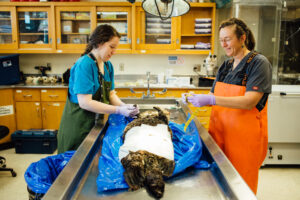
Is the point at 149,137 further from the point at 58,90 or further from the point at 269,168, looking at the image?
the point at 58,90

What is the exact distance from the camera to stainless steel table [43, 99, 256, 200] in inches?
37.5

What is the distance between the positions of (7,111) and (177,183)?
12.0 ft

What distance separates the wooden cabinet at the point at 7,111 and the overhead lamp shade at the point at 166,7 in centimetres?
309

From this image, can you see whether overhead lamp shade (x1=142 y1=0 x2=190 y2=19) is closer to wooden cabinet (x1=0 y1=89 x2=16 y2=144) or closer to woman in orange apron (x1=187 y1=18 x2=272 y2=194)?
woman in orange apron (x1=187 y1=18 x2=272 y2=194)

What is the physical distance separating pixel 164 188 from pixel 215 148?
1.43 ft

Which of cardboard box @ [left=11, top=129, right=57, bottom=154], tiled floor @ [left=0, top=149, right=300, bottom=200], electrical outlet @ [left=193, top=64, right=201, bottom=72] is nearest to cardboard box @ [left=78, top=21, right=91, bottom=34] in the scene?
cardboard box @ [left=11, top=129, right=57, bottom=154]

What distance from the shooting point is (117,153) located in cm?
137

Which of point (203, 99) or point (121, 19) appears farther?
point (121, 19)

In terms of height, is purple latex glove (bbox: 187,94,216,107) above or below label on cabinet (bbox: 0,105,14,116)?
above

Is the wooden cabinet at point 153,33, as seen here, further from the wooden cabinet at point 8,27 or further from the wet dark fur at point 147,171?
the wet dark fur at point 147,171

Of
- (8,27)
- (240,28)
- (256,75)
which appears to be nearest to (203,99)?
(256,75)

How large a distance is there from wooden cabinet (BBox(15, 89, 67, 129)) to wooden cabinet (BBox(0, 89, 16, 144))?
8 cm

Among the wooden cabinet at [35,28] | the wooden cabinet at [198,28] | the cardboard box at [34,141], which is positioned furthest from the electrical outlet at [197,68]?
the cardboard box at [34,141]

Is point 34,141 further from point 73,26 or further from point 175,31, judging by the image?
point 175,31
